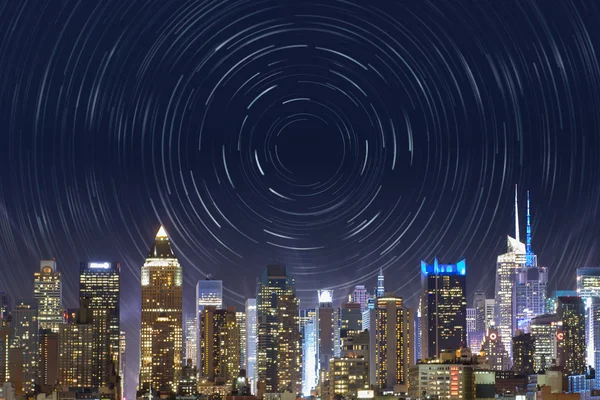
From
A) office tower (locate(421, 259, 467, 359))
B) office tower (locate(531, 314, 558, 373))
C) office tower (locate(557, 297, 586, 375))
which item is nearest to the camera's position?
office tower (locate(557, 297, 586, 375))

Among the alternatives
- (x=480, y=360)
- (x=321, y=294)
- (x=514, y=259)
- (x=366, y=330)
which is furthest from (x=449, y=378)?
(x=514, y=259)

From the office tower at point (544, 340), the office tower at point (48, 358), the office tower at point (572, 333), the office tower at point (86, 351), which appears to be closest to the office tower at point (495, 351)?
the office tower at point (544, 340)

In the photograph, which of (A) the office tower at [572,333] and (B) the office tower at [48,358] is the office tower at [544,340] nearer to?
(A) the office tower at [572,333]

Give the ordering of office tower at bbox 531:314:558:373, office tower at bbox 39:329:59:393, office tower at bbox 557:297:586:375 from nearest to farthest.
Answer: office tower at bbox 39:329:59:393 → office tower at bbox 557:297:586:375 → office tower at bbox 531:314:558:373

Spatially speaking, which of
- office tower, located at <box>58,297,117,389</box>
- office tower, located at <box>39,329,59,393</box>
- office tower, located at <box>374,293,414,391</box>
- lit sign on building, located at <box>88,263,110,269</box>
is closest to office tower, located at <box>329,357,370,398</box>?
office tower, located at <box>374,293,414,391</box>

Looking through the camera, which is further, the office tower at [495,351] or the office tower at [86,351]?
the office tower at [495,351]

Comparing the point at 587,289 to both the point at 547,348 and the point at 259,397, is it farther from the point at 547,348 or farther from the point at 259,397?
the point at 259,397

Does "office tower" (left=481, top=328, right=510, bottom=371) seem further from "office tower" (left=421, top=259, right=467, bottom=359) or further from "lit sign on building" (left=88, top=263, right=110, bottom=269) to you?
"lit sign on building" (left=88, top=263, right=110, bottom=269)
